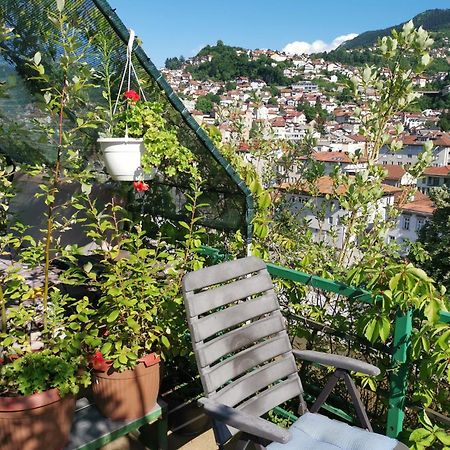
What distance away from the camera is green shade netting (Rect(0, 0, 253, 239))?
226 cm

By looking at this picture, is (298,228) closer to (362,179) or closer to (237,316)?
(362,179)

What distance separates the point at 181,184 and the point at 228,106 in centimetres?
231

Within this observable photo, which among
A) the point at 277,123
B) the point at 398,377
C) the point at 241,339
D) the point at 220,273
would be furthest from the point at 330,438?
the point at 277,123

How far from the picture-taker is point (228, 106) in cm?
496

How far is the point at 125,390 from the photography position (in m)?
2.13

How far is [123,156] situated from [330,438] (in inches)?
64.8

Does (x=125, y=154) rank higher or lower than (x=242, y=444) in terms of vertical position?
higher

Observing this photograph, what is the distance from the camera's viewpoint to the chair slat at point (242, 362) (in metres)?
1.79

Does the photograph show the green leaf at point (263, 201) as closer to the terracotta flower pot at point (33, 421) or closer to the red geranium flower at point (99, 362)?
the red geranium flower at point (99, 362)

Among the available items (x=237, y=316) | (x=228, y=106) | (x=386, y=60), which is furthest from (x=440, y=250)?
(x=237, y=316)

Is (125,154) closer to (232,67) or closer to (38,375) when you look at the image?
(38,375)

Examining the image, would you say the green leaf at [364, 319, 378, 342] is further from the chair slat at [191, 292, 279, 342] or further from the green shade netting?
the green shade netting

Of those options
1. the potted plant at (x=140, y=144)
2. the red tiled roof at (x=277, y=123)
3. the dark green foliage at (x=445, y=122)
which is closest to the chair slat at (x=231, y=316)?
the potted plant at (x=140, y=144)

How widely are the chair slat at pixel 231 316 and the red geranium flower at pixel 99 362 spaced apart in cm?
Result: 54
